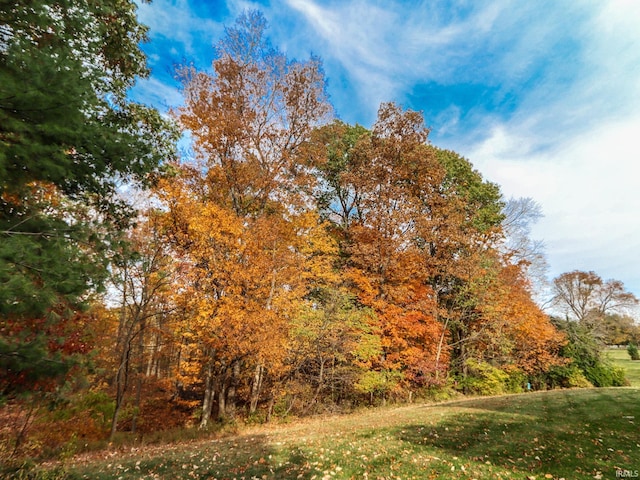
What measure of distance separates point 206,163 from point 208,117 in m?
2.27

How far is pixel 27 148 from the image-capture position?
16.4 feet

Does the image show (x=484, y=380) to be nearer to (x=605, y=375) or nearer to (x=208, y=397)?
(x=605, y=375)

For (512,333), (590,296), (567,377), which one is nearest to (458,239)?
(512,333)

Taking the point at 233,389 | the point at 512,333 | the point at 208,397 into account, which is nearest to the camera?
the point at 208,397

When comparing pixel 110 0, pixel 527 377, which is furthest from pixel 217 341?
pixel 527 377

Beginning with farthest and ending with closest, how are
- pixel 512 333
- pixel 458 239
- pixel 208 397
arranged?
pixel 512 333, pixel 458 239, pixel 208 397

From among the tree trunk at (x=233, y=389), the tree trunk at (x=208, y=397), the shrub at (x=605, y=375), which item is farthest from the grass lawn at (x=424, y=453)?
the shrub at (x=605, y=375)

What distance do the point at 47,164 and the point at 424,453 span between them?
975cm

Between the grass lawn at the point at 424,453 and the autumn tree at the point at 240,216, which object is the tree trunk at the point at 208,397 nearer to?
the autumn tree at the point at 240,216

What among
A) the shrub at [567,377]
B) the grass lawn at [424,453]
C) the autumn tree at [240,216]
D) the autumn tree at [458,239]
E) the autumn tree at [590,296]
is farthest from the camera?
the autumn tree at [590,296]

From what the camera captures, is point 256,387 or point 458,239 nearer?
point 256,387

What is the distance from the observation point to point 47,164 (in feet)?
16.9

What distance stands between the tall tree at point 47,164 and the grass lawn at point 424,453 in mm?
3351

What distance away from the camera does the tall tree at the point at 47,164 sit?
4551 mm
